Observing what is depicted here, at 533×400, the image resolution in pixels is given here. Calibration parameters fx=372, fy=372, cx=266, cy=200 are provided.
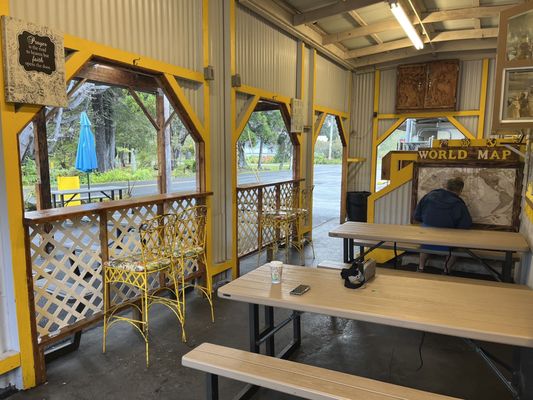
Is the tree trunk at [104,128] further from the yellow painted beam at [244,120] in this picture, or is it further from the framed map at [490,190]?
the framed map at [490,190]

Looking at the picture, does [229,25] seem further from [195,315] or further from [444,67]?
[444,67]

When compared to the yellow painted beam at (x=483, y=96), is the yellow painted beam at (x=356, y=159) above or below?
below

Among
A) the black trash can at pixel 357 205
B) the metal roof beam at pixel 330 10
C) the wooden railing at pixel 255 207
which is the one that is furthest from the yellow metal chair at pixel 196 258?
the black trash can at pixel 357 205

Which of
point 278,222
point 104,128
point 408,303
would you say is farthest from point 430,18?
point 104,128

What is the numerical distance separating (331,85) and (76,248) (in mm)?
6173

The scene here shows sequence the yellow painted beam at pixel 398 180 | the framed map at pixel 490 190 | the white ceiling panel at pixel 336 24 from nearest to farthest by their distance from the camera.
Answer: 1. the framed map at pixel 490 190
2. the yellow painted beam at pixel 398 180
3. the white ceiling panel at pixel 336 24

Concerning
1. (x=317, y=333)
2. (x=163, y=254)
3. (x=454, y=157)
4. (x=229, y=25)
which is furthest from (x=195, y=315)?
(x=454, y=157)

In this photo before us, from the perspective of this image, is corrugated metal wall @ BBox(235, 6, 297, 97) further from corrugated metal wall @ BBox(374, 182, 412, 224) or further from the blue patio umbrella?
the blue patio umbrella

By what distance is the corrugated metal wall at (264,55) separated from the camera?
4.83 meters

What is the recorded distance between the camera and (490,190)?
4574 millimetres

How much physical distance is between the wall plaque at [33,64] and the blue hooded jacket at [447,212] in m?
3.62

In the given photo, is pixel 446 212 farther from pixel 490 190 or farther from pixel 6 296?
pixel 6 296

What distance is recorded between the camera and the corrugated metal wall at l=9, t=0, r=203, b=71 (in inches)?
104

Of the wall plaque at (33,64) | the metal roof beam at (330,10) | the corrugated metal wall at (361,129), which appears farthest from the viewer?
the corrugated metal wall at (361,129)
